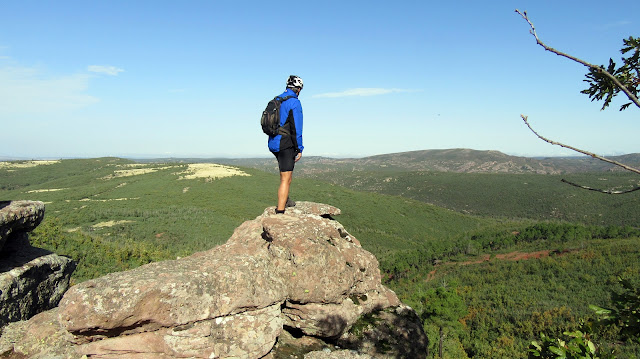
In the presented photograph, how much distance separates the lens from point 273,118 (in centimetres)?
867

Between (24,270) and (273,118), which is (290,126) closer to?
(273,118)

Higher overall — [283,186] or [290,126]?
[290,126]

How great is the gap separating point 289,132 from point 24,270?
7.77 m

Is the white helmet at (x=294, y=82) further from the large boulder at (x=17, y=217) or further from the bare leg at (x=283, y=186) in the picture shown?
the large boulder at (x=17, y=217)

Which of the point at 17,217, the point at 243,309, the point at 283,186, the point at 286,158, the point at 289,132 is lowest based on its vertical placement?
the point at 243,309

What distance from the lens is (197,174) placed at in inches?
4643

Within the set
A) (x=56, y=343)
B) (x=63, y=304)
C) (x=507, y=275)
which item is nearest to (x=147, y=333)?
(x=63, y=304)

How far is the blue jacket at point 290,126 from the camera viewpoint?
880 centimetres

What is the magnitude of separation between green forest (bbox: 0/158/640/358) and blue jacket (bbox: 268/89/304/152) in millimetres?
6869

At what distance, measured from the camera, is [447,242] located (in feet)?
283

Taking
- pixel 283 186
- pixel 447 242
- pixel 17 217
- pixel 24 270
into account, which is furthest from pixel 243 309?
pixel 447 242

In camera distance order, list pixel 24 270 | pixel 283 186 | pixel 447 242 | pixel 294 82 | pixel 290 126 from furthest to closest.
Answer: pixel 447 242 → pixel 283 186 → pixel 294 82 → pixel 290 126 → pixel 24 270

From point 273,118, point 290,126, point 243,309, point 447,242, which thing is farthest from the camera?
point 447,242

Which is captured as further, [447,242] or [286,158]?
[447,242]
